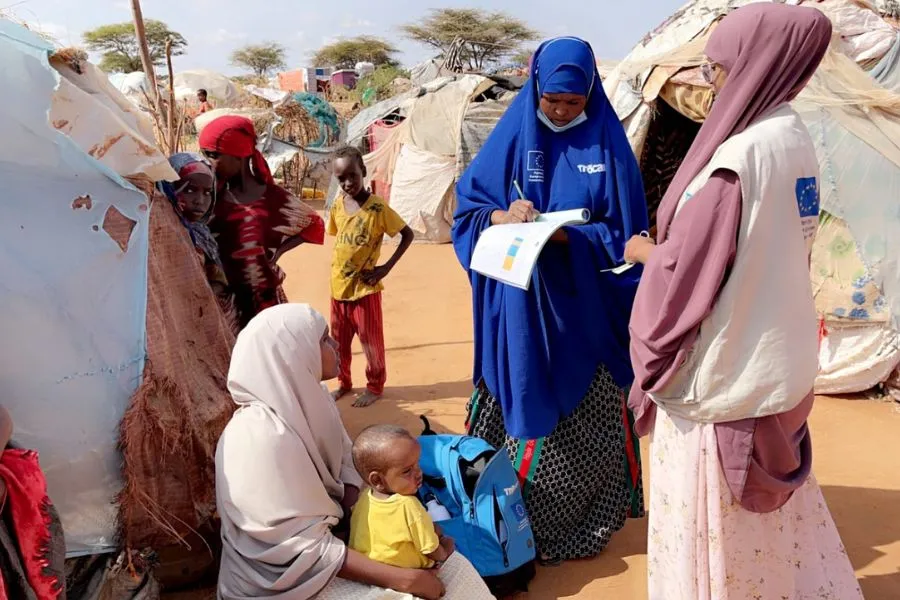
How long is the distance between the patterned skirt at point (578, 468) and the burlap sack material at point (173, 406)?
1.15m

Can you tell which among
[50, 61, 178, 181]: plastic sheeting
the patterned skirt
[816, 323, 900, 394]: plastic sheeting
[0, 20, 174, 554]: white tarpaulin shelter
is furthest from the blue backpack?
[816, 323, 900, 394]: plastic sheeting

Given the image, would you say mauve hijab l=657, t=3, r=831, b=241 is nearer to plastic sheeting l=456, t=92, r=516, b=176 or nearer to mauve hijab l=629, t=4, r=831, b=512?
mauve hijab l=629, t=4, r=831, b=512

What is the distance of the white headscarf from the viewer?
2.12 metres

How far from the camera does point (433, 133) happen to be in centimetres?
1044

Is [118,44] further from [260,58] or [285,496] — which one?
[285,496]

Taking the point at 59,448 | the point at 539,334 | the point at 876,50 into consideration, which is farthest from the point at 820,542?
the point at 876,50

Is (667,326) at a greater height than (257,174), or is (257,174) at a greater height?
(257,174)

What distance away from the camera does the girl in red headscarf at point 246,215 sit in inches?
135

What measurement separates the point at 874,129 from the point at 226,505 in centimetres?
494

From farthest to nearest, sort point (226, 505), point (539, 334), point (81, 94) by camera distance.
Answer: point (539, 334)
point (81, 94)
point (226, 505)

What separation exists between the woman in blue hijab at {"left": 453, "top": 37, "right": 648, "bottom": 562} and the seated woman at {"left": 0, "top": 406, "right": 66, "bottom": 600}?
168cm

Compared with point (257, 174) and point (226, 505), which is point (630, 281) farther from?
point (257, 174)

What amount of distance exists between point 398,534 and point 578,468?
1048 millimetres

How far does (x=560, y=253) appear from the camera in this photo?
2.81 meters
